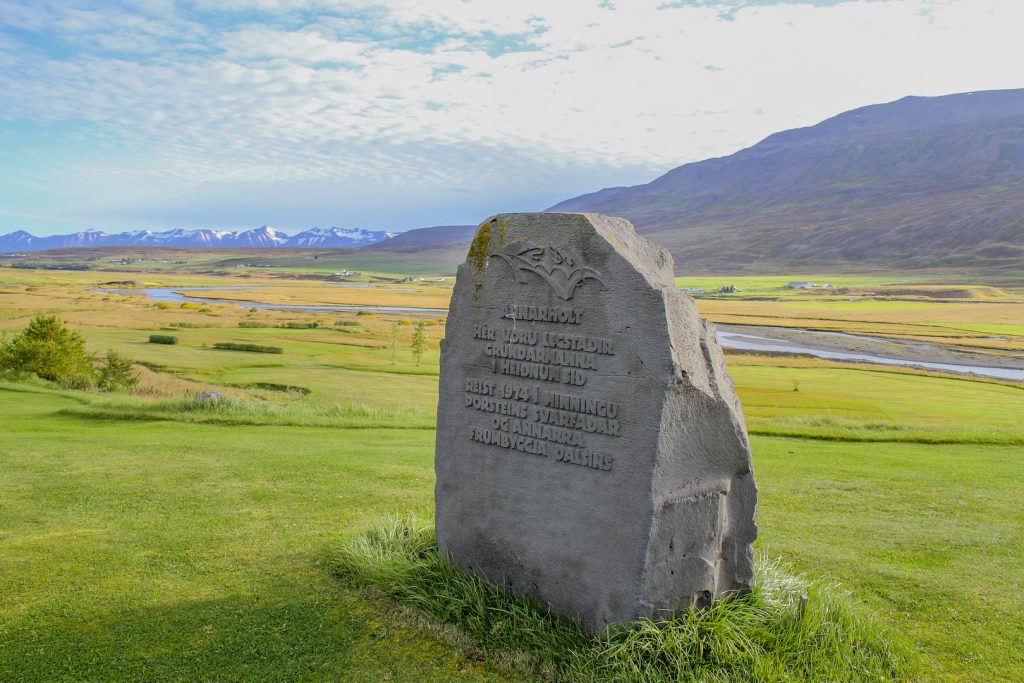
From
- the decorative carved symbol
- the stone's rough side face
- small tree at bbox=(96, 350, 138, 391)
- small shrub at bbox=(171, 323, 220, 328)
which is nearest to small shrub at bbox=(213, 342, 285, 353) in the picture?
small shrub at bbox=(171, 323, 220, 328)

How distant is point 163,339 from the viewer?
4681 centimetres

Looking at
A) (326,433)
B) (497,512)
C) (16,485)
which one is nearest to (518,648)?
(497,512)

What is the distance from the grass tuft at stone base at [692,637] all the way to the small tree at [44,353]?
81.0 feet

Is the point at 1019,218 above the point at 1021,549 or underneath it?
above

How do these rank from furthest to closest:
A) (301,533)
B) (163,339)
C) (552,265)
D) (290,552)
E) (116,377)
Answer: (163,339) < (116,377) < (301,533) < (290,552) < (552,265)

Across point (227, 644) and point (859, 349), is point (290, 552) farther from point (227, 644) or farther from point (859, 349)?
point (859, 349)

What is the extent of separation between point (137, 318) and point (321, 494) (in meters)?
59.9

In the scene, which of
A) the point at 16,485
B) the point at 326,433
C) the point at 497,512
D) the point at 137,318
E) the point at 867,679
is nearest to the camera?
the point at 867,679

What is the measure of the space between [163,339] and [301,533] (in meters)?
42.5

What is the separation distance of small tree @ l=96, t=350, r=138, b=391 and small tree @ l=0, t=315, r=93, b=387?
2.09 feet

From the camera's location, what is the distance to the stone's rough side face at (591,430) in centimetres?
621

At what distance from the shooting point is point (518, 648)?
6.42 meters

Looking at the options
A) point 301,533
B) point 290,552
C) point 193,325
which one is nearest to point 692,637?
point 290,552

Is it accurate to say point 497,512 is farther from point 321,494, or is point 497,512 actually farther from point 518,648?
point 321,494
